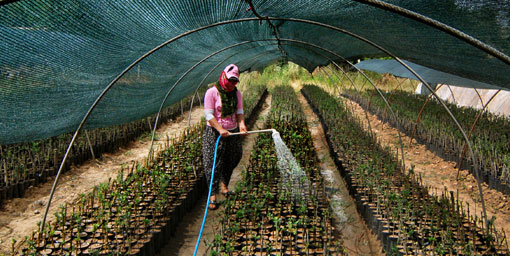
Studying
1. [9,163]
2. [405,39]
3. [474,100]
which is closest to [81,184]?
[9,163]

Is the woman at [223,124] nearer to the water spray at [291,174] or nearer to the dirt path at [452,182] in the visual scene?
the water spray at [291,174]

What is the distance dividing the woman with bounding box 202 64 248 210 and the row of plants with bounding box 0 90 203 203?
2328mm

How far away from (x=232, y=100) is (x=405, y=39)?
1.83 m

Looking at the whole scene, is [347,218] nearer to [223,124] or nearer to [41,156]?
[223,124]

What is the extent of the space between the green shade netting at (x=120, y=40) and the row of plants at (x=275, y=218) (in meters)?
1.81

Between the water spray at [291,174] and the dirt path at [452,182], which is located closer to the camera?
the water spray at [291,174]

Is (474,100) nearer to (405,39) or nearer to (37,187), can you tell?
(405,39)

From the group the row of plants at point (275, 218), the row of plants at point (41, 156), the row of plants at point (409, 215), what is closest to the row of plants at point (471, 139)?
the row of plants at point (409, 215)

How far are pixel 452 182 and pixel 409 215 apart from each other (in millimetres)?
2190

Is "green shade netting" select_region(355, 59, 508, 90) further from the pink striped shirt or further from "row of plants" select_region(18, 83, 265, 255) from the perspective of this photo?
"row of plants" select_region(18, 83, 265, 255)

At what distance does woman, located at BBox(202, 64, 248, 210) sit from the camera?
386 cm

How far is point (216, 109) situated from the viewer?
4.00m

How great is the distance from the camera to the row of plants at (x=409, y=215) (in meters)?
3.02

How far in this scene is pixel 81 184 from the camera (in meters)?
5.11
